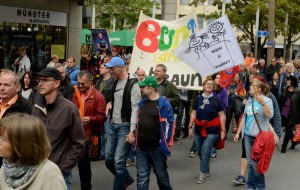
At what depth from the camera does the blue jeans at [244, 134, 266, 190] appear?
7.02 meters

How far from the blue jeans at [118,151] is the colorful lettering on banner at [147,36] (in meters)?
3.73

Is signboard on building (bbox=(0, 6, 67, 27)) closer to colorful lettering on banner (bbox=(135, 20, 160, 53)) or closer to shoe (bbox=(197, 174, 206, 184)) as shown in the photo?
colorful lettering on banner (bbox=(135, 20, 160, 53))

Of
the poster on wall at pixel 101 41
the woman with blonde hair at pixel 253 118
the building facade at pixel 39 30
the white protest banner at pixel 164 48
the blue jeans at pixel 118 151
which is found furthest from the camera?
the poster on wall at pixel 101 41

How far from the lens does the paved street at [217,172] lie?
25.8ft

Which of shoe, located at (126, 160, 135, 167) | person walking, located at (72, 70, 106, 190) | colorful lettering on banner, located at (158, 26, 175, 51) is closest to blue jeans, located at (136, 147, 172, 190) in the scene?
person walking, located at (72, 70, 106, 190)

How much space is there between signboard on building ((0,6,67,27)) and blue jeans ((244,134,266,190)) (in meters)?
9.48

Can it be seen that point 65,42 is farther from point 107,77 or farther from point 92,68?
point 107,77

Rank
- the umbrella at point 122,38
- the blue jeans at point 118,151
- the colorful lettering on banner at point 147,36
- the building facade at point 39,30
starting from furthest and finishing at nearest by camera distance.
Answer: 1. the umbrella at point 122,38
2. the building facade at point 39,30
3. the colorful lettering on banner at point 147,36
4. the blue jeans at point 118,151

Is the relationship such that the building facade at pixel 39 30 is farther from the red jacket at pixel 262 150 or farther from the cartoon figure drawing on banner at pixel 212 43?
the red jacket at pixel 262 150

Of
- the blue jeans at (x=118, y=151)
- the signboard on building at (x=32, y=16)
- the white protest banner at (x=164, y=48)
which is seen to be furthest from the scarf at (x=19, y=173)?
the signboard on building at (x=32, y=16)

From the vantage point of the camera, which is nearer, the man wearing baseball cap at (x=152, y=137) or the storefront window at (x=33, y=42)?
the man wearing baseball cap at (x=152, y=137)

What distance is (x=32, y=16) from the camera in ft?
51.1

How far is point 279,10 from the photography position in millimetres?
35719

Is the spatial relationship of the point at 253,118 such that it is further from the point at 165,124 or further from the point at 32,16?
the point at 32,16
